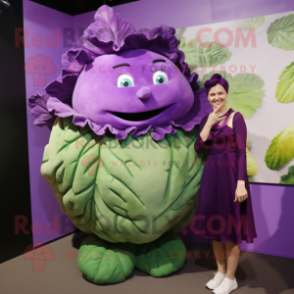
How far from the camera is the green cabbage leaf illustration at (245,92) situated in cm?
222

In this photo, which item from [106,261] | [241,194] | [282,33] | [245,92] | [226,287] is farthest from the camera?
[245,92]

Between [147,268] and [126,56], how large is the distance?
52.6 inches

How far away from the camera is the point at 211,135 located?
1.78 m

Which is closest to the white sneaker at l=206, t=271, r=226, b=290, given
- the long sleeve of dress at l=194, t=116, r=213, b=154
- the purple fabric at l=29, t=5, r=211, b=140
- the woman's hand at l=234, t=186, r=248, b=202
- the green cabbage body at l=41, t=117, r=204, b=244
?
the green cabbage body at l=41, t=117, r=204, b=244

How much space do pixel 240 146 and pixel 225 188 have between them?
0.25m

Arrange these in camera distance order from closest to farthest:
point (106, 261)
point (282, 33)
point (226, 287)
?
point (226, 287)
point (106, 261)
point (282, 33)

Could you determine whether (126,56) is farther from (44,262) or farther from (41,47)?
A: (44,262)

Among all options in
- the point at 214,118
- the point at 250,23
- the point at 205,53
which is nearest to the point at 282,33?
the point at 250,23

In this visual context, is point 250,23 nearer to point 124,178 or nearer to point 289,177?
point 289,177

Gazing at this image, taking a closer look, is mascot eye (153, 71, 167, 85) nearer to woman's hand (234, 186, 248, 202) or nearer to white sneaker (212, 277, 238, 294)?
woman's hand (234, 186, 248, 202)

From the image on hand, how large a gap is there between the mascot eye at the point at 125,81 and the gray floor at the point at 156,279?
47.4 inches

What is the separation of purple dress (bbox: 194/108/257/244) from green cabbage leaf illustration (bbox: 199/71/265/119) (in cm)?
56

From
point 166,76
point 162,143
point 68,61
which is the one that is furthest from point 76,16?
point 162,143

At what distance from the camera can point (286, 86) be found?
6.99ft
